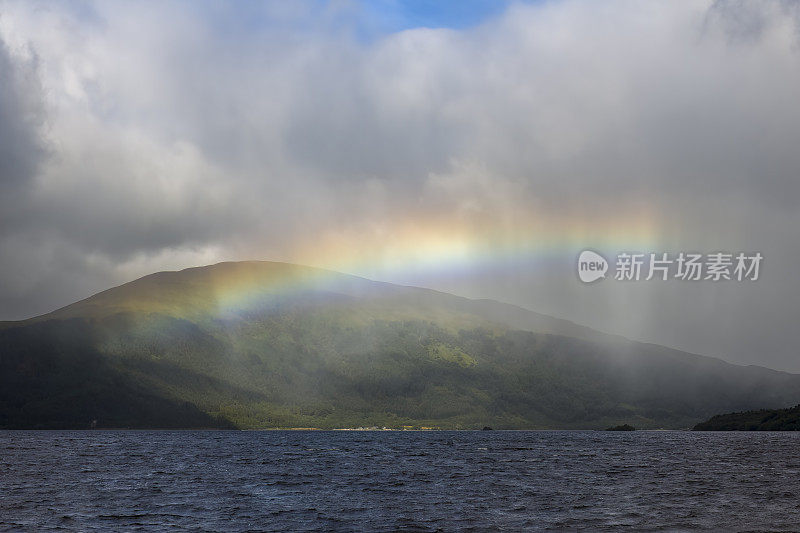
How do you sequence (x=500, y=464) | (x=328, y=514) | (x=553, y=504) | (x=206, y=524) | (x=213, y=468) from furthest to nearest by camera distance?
(x=500, y=464) < (x=213, y=468) < (x=553, y=504) < (x=328, y=514) < (x=206, y=524)

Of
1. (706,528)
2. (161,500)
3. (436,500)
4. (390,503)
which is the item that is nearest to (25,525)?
(161,500)

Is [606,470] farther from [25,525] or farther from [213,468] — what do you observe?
[25,525]

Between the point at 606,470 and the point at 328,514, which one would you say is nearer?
the point at 328,514

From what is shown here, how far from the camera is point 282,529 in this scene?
2549 inches

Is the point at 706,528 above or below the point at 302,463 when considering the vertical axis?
above

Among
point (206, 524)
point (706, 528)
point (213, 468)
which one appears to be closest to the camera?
point (706, 528)

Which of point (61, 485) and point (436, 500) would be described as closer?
point (436, 500)

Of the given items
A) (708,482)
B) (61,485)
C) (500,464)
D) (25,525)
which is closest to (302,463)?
(500,464)

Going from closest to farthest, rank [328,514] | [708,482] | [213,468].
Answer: [328,514], [708,482], [213,468]

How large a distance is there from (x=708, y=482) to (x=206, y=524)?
243 ft

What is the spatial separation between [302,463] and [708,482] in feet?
294

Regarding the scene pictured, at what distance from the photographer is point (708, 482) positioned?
104938 mm

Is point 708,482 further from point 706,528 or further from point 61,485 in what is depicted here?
point 61,485

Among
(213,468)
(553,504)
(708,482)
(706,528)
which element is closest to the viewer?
(706,528)
